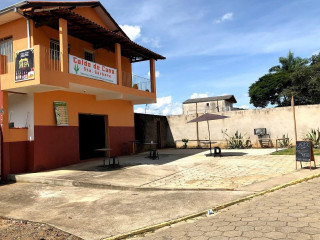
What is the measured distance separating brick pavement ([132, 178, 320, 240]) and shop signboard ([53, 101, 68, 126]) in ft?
28.4

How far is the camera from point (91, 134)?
48.2 ft

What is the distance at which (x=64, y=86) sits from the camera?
10320 millimetres

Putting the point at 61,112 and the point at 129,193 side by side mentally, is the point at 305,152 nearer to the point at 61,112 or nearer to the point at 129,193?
the point at 129,193

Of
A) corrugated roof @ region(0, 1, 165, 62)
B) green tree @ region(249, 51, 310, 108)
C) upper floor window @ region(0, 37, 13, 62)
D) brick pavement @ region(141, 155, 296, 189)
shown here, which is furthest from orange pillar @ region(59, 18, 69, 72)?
green tree @ region(249, 51, 310, 108)

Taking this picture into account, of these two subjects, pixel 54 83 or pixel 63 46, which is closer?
pixel 54 83

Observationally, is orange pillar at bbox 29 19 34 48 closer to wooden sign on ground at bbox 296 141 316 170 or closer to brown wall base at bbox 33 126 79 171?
brown wall base at bbox 33 126 79 171

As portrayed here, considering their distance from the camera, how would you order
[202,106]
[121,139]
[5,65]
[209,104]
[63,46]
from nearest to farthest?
[63,46] < [5,65] < [121,139] < [209,104] < [202,106]

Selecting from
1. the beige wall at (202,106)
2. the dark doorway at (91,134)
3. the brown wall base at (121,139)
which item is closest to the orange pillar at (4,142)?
the dark doorway at (91,134)

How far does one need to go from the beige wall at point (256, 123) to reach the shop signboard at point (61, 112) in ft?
36.7

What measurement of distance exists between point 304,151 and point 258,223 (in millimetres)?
6081

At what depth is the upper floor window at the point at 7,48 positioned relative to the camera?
11258 mm

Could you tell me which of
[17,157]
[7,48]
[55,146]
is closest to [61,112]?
[55,146]

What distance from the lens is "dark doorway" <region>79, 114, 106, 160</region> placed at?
45.8ft

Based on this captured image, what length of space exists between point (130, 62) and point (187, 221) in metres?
13.7
